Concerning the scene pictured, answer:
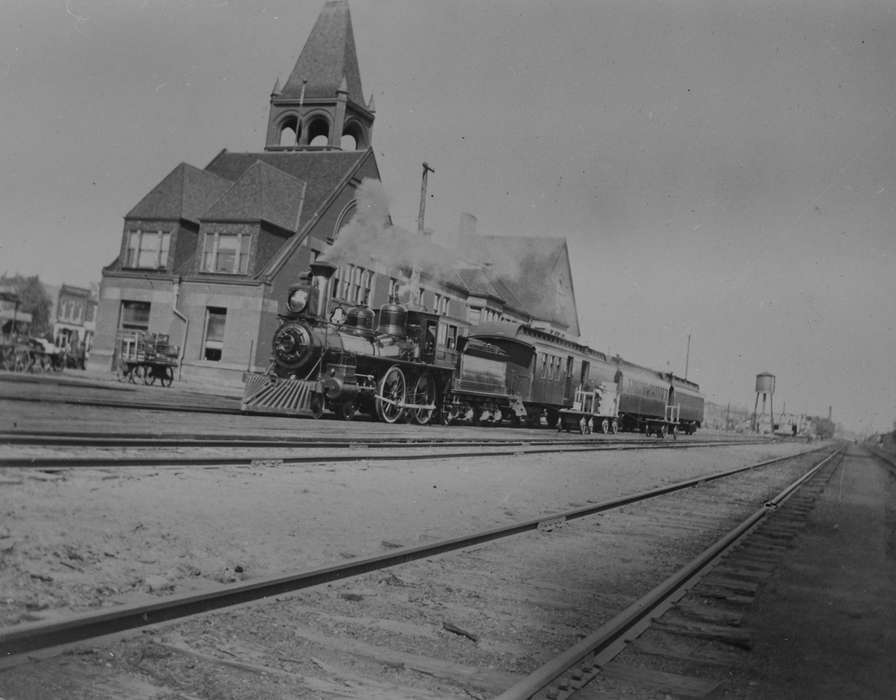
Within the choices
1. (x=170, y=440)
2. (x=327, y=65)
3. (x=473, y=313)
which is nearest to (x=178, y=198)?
(x=327, y=65)

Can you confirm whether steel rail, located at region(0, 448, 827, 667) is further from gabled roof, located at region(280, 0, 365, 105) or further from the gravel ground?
gabled roof, located at region(280, 0, 365, 105)

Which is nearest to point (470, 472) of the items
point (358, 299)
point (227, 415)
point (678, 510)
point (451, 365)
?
point (678, 510)

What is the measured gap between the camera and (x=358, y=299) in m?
36.1

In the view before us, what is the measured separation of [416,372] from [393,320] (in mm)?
1695

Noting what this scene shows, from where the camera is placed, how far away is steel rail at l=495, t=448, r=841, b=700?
3.36 m

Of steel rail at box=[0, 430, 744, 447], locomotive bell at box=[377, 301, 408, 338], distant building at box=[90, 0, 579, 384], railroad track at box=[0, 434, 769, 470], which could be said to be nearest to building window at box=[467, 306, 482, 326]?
distant building at box=[90, 0, 579, 384]

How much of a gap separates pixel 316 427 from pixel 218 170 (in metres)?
26.9

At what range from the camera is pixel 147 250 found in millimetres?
34250

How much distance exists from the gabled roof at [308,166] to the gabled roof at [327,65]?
392cm

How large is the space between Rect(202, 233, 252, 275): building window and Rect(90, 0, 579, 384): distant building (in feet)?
0.14

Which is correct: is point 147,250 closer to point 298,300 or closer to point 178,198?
point 178,198

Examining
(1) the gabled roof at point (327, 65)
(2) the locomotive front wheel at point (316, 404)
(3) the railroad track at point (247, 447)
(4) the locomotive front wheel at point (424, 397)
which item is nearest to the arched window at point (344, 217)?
(1) the gabled roof at point (327, 65)

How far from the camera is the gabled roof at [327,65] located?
40219 millimetres

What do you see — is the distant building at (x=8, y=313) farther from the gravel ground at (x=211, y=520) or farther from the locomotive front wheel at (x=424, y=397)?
the gravel ground at (x=211, y=520)
